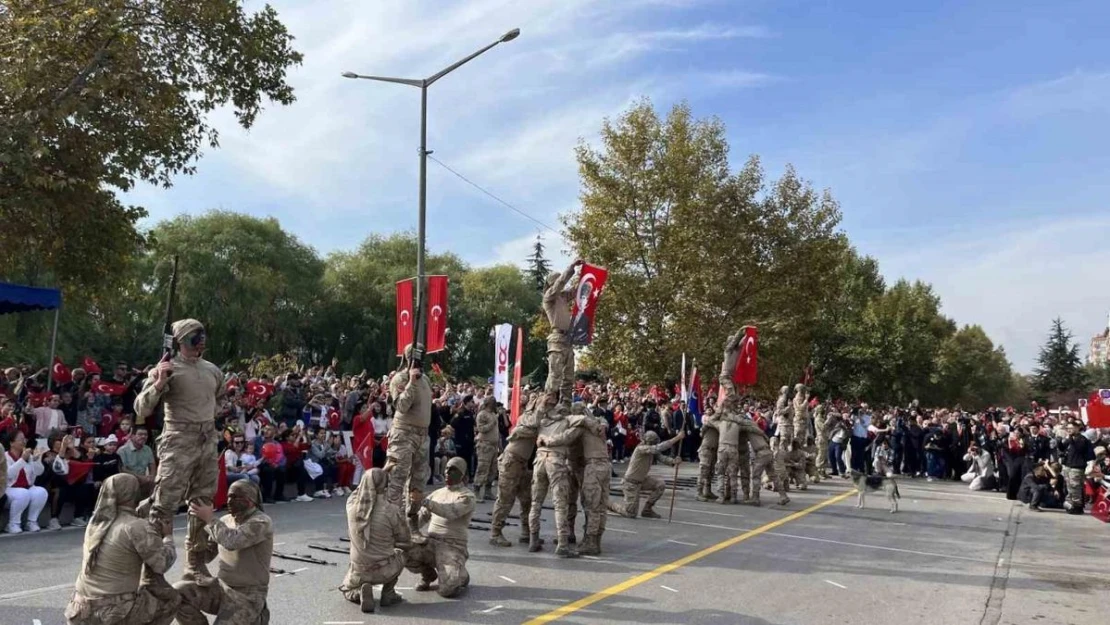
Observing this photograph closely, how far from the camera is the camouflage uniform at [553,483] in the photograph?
36.7 feet

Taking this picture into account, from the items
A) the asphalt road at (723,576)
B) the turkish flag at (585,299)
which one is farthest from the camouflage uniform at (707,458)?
the turkish flag at (585,299)

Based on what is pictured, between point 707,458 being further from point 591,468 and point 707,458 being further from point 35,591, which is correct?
point 35,591

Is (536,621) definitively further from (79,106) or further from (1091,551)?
(79,106)

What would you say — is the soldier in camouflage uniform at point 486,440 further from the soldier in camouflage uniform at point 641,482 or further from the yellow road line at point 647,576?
the yellow road line at point 647,576

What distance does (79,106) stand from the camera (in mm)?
15195

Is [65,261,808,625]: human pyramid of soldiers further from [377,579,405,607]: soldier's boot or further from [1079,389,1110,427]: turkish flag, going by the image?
[1079,389,1110,427]: turkish flag

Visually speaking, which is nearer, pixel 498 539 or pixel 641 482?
pixel 498 539

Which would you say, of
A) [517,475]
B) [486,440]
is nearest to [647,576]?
[517,475]

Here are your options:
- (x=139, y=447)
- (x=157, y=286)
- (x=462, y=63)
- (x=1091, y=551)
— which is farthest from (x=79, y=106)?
(x=157, y=286)

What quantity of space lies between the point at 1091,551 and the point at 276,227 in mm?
42451

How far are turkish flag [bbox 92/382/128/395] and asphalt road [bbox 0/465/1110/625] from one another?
12.9 feet

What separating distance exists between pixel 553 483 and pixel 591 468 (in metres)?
0.59

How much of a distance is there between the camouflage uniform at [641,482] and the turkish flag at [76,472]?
803 centimetres

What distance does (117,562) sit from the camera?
581 cm
